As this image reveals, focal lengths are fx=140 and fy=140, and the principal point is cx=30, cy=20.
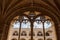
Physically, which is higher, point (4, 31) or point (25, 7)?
point (25, 7)

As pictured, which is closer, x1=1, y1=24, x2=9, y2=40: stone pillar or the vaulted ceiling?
x1=1, y1=24, x2=9, y2=40: stone pillar

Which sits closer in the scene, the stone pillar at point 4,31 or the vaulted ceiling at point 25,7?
the stone pillar at point 4,31

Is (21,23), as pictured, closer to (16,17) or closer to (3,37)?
(16,17)

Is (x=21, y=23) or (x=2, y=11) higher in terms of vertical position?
(x=2, y=11)

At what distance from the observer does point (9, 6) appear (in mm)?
11305

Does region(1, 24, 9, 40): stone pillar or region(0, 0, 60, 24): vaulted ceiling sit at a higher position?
region(0, 0, 60, 24): vaulted ceiling

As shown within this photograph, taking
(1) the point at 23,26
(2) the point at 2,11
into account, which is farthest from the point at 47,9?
(2) the point at 2,11

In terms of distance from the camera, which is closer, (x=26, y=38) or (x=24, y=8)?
(x=26, y=38)

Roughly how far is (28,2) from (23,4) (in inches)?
17.9

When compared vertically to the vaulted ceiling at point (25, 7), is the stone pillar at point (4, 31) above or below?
below

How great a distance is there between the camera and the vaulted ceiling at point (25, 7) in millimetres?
11146

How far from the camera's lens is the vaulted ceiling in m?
11.1

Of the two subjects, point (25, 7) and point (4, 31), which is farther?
point (25, 7)

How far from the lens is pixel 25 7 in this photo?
11.8 m
